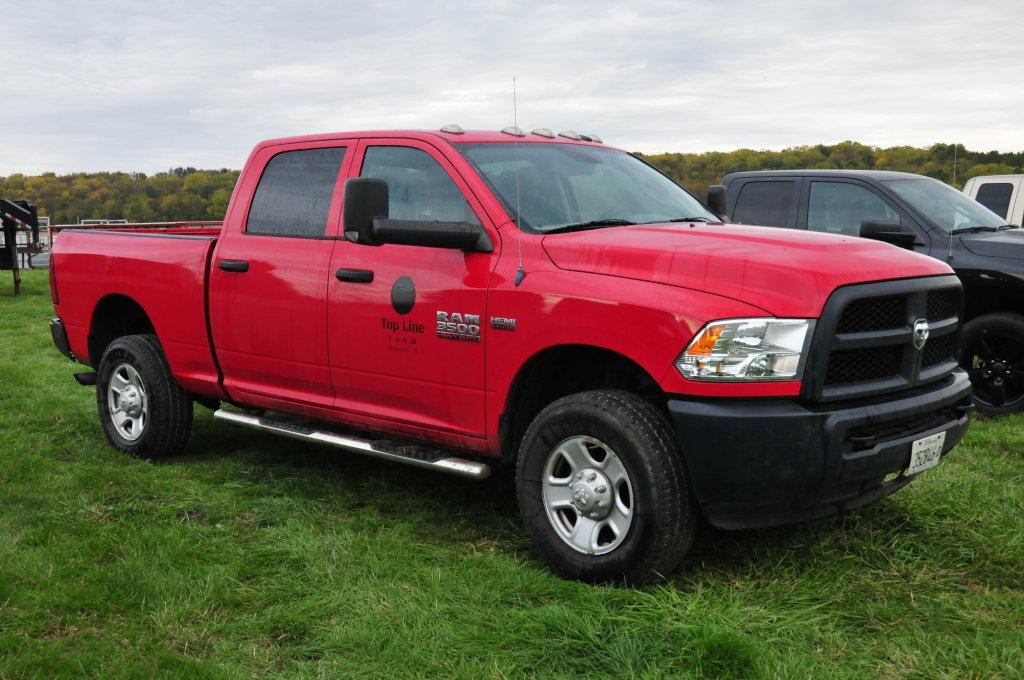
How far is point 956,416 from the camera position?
4484mm

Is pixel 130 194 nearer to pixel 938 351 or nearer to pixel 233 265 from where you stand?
pixel 233 265

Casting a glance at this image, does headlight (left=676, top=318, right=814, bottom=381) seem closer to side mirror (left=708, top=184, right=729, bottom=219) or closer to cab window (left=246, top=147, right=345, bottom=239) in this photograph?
side mirror (left=708, top=184, right=729, bottom=219)

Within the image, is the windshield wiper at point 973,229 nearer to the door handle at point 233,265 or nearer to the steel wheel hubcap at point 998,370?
the steel wheel hubcap at point 998,370

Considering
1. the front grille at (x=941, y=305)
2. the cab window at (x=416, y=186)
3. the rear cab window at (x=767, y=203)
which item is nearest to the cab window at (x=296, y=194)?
the cab window at (x=416, y=186)

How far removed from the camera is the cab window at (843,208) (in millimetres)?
8281

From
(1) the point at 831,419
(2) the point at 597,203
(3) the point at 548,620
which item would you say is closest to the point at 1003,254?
(2) the point at 597,203

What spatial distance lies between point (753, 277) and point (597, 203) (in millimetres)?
1284

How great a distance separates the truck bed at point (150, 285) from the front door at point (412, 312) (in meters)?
1.21

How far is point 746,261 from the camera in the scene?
12.8 ft

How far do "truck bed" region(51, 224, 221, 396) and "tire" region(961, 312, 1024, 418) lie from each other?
206 inches

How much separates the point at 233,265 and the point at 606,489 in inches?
105

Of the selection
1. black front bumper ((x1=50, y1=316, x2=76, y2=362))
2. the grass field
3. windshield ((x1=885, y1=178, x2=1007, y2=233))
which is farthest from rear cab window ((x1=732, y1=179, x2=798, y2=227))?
black front bumper ((x1=50, y1=316, x2=76, y2=362))

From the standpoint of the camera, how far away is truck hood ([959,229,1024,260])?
294 inches

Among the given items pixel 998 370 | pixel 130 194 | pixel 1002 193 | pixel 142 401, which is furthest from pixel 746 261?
pixel 130 194
